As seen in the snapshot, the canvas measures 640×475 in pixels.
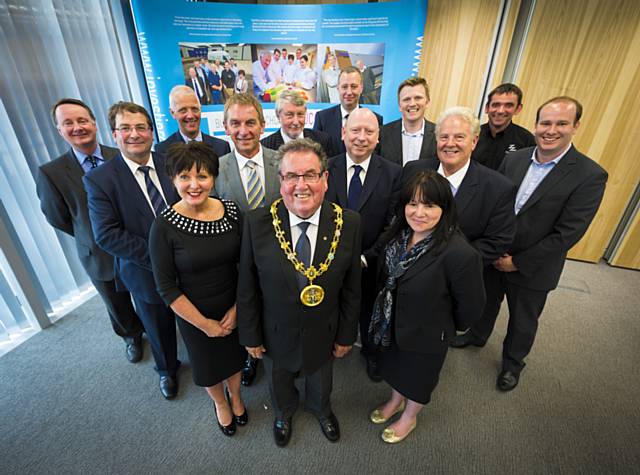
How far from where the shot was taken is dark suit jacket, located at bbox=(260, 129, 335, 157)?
279cm

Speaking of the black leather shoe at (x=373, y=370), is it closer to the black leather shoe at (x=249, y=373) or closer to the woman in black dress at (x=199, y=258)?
the black leather shoe at (x=249, y=373)

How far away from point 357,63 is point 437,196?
11.3 ft

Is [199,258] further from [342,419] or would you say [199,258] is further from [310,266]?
[342,419]

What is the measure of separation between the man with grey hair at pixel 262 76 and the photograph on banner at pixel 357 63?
0.70 meters

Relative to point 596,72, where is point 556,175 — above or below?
below

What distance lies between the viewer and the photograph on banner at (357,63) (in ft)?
13.1

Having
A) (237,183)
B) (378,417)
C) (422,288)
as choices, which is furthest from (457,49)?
(378,417)

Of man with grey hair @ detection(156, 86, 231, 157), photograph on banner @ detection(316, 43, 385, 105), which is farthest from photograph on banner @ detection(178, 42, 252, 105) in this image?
man with grey hair @ detection(156, 86, 231, 157)

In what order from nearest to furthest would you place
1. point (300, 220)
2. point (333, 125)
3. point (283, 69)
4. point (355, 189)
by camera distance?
point (300, 220)
point (355, 189)
point (333, 125)
point (283, 69)

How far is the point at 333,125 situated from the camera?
3186 mm

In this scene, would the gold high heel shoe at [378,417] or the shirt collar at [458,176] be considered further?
the gold high heel shoe at [378,417]

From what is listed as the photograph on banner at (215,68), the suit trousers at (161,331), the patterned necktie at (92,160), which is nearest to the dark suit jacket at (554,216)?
the suit trousers at (161,331)

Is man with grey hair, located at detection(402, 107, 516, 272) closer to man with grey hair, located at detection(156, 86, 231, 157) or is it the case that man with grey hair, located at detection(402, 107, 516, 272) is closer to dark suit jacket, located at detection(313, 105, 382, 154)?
dark suit jacket, located at detection(313, 105, 382, 154)

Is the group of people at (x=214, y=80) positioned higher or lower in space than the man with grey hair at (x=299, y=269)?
higher
